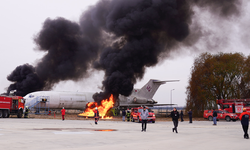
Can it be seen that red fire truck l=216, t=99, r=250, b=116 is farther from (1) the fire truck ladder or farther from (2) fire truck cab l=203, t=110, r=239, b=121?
(1) the fire truck ladder

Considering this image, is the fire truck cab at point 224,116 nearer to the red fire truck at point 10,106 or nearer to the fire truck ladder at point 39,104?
the fire truck ladder at point 39,104

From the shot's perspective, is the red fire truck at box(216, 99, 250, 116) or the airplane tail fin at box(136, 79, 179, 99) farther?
the airplane tail fin at box(136, 79, 179, 99)

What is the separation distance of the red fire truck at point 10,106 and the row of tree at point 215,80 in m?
25.7

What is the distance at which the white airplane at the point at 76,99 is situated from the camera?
143 ft

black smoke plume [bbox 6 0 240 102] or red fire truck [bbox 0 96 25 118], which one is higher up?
black smoke plume [bbox 6 0 240 102]

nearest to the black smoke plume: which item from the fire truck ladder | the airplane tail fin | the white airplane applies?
the white airplane

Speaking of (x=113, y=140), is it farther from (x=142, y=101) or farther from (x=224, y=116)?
(x=142, y=101)

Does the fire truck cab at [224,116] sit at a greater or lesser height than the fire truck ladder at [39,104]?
lesser

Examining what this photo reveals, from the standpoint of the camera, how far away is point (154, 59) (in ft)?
125

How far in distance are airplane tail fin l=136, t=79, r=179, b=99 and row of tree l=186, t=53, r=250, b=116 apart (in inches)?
568

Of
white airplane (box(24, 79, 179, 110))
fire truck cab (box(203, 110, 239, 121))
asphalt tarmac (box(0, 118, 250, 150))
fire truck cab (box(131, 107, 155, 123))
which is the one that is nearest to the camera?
asphalt tarmac (box(0, 118, 250, 150))

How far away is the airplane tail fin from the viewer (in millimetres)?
56625

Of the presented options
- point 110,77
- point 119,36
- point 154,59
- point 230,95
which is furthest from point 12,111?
point 230,95

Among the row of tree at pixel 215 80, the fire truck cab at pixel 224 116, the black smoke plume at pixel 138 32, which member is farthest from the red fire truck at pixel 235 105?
the black smoke plume at pixel 138 32
